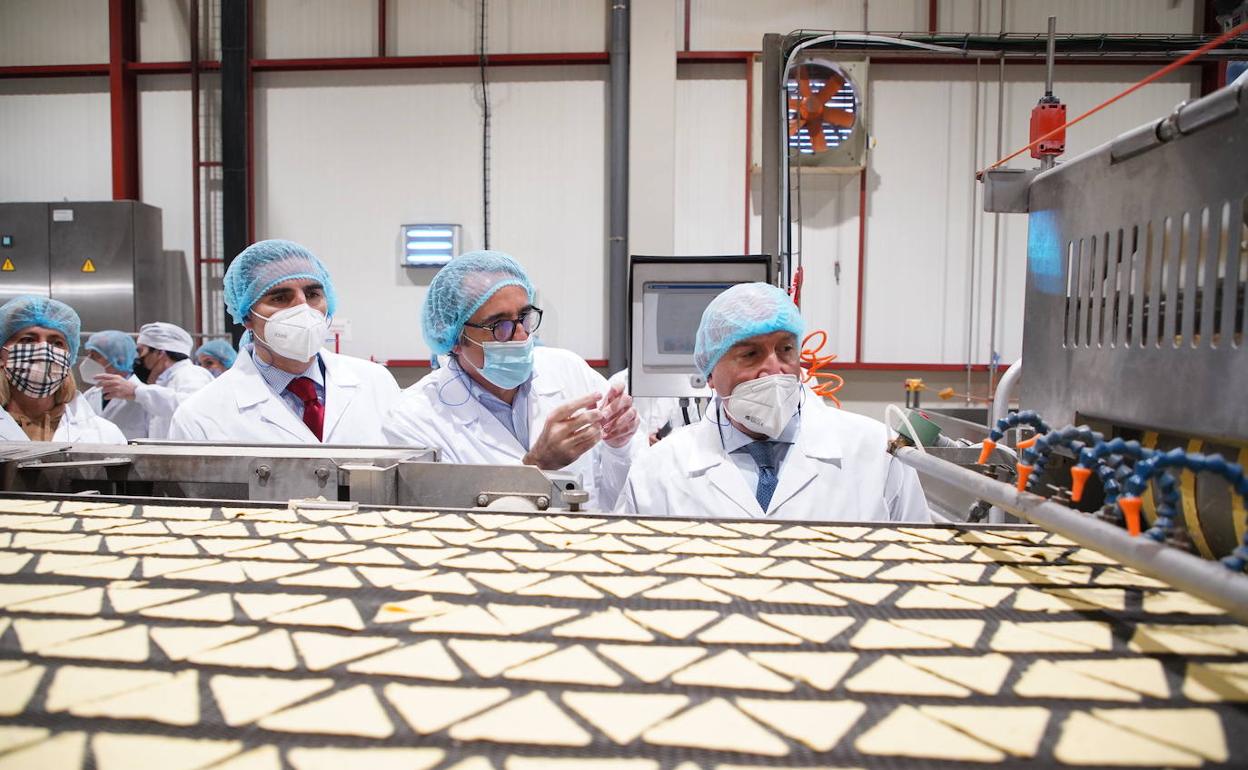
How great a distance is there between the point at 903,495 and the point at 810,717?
1.27 metres

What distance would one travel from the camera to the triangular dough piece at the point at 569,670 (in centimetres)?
43

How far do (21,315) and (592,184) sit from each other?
3210mm

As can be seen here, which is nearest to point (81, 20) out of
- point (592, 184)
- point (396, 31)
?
point (396, 31)

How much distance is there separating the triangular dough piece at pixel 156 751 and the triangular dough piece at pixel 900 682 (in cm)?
35

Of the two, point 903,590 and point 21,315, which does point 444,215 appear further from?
point 903,590

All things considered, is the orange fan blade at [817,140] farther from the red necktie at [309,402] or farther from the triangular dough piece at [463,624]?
the triangular dough piece at [463,624]

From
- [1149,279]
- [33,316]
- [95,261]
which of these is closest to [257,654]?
[1149,279]

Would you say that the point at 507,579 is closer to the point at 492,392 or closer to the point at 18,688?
the point at 18,688

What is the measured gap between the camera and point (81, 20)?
4.95m

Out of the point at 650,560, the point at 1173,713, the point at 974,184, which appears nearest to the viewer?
the point at 1173,713

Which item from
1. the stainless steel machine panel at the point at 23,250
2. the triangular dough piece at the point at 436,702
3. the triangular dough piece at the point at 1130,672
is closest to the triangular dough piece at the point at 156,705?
the triangular dough piece at the point at 436,702

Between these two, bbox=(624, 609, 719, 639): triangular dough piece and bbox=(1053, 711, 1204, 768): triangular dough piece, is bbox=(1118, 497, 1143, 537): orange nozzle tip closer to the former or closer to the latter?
bbox=(1053, 711, 1204, 768): triangular dough piece

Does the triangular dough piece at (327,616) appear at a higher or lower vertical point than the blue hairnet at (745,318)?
lower

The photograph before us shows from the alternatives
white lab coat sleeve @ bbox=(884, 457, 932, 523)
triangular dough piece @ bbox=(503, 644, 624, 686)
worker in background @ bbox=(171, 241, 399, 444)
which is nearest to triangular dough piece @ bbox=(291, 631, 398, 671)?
triangular dough piece @ bbox=(503, 644, 624, 686)
